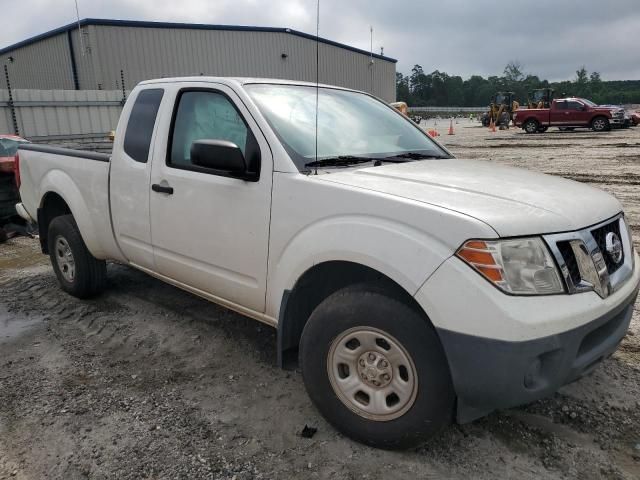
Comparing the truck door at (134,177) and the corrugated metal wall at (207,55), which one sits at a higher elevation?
the corrugated metal wall at (207,55)

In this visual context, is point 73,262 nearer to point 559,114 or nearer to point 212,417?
point 212,417

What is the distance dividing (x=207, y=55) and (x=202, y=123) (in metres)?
29.7

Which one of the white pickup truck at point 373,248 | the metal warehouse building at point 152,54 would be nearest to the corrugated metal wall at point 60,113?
the metal warehouse building at point 152,54

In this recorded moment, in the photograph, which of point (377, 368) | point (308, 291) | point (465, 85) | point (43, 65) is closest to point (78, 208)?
point (308, 291)

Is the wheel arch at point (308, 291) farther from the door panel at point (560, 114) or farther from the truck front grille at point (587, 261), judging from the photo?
the door panel at point (560, 114)

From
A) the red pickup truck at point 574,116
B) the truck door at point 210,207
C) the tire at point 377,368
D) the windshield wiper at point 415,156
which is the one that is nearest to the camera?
the tire at point 377,368

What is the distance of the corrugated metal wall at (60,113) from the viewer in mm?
15070

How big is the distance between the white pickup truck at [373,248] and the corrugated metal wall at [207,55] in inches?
971

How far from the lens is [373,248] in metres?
2.27

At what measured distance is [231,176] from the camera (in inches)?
115

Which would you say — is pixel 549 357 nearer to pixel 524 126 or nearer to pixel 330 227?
pixel 330 227

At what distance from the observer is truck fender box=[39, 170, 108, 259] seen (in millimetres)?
4219

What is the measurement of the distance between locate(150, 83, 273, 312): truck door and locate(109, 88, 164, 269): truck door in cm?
14

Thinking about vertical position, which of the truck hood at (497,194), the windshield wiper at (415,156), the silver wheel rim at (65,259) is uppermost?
the windshield wiper at (415,156)
